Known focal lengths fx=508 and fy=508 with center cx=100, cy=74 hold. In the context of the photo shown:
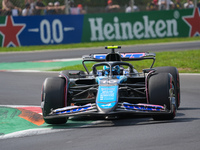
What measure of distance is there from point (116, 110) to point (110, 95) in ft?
1.03

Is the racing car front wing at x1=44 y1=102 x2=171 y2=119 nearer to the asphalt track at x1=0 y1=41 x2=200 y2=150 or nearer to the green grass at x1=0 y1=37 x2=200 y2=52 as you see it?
the asphalt track at x1=0 y1=41 x2=200 y2=150

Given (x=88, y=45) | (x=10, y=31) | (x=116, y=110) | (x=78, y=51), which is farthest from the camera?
(x=88, y=45)

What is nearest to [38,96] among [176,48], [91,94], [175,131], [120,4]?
[91,94]

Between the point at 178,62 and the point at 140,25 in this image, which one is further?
the point at 140,25

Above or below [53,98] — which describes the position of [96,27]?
below

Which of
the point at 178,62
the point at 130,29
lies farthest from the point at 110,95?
the point at 130,29

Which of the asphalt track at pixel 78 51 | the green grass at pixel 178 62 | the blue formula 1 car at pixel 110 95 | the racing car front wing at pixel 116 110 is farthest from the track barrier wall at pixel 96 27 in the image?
the racing car front wing at pixel 116 110

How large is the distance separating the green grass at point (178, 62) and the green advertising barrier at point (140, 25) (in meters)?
6.53

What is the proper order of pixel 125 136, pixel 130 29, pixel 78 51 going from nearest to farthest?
1. pixel 125 136
2. pixel 78 51
3. pixel 130 29

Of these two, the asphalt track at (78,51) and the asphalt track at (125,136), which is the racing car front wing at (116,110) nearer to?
the asphalt track at (125,136)

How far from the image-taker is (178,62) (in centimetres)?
A: 1586

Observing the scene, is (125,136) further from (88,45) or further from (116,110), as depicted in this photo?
(88,45)

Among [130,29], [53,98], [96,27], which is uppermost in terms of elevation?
[53,98]

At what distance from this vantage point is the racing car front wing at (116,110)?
7.23 meters
